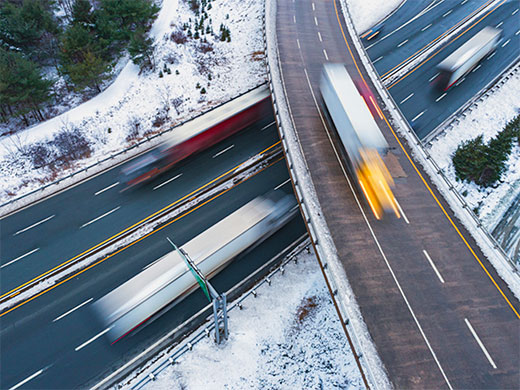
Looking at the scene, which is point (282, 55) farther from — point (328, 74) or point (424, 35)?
point (424, 35)

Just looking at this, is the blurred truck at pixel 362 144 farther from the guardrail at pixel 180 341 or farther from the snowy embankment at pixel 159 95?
the snowy embankment at pixel 159 95

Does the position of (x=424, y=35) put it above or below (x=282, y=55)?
above

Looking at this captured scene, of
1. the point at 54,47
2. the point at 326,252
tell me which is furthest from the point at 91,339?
the point at 54,47

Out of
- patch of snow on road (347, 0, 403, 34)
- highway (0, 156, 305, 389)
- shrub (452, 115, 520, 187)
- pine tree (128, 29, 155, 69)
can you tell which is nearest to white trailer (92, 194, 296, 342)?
highway (0, 156, 305, 389)

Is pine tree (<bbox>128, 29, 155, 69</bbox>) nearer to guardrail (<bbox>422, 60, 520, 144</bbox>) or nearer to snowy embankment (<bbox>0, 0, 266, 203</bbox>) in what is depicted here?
snowy embankment (<bbox>0, 0, 266, 203</bbox>)

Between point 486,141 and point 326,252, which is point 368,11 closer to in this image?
point 486,141

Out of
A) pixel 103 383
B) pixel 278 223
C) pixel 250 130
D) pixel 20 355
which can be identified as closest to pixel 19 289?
pixel 20 355
